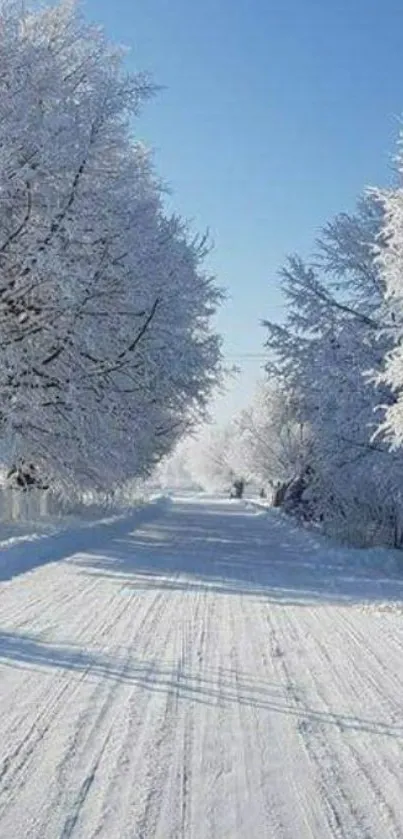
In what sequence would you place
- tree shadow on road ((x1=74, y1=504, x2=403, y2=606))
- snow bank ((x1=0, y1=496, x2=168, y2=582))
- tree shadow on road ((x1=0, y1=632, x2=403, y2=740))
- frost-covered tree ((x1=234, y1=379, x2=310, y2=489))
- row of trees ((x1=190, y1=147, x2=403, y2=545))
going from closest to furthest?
tree shadow on road ((x1=0, y1=632, x2=403, y2=740))
tree shadow on road ((x1=74, y1=504, x2=403, y2=606))
snow bank ((x1=0, y1=496, x2=168, y2=582))
row of trees ((x1=190, y1=147, x2=403, y2=545))
frost-covered tree ((x1=234, y1=379, x2=310, y2=489))

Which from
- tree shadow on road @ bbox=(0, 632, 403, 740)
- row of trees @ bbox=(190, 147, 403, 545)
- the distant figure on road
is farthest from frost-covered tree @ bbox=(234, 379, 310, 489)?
tree shadow on road @ bbox=(0, 632, 403, 740)

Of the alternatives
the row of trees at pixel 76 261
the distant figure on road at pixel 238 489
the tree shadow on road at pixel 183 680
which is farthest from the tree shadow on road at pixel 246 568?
the distant figure on road at pixel 238 489

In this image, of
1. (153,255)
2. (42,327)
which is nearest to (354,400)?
(153,255)

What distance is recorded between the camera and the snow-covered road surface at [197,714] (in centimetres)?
428

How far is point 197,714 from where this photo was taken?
5957 mm

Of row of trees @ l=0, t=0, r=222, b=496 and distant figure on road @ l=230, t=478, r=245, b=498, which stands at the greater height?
row of trees @ l=0, t=0, r=222, b=496

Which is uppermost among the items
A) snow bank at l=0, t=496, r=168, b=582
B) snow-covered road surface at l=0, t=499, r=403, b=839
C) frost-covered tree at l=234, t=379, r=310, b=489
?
frost-covered tree at l=234, t=379, r=310, b=489

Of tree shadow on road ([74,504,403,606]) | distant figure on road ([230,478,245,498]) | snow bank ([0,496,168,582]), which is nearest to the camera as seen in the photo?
tree shadow on road ([74,504,403,606])

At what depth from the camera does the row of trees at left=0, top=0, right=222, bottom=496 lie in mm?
15656

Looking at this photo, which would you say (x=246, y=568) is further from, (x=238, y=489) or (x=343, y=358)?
(x=238, y=489)

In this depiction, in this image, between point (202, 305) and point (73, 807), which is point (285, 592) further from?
point (202, 305)

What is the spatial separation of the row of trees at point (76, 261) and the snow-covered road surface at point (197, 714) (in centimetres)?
596

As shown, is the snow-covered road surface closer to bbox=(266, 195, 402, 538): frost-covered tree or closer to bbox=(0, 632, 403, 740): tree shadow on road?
bbox=(0, 632, 403, 740): tree shadow on road

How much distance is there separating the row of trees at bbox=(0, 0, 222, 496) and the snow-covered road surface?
19.5 feet
